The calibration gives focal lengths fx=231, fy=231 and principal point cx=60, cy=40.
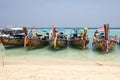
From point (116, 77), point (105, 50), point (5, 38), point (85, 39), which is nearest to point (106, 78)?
point (116, 77)

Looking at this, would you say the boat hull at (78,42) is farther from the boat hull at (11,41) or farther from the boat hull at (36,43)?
the boat hull at (11,41)

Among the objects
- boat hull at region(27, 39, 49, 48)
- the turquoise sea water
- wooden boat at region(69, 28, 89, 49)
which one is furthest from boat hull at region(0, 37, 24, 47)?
wooden boat at region(69, 28, 89, 49)

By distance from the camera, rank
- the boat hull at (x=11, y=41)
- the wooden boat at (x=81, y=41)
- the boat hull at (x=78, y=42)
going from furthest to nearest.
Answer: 1. the boat hull at (x=11, y=41)
2. the boat hull at (x=78, y=42)
3. the wooden boat at (x=81, y=41)

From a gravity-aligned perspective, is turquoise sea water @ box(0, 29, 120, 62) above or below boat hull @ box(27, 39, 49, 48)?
below

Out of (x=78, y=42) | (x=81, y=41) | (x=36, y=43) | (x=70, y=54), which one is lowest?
(x=70, y=54)

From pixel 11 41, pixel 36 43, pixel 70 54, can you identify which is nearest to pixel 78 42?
pixel 70 54

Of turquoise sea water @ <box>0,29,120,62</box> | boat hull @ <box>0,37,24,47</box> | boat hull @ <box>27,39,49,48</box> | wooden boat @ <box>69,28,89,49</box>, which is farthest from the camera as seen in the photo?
boat hull @ <box>0,37,24,47</box>

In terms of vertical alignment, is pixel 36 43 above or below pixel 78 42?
below

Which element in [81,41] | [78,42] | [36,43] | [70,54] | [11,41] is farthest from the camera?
[11,41]

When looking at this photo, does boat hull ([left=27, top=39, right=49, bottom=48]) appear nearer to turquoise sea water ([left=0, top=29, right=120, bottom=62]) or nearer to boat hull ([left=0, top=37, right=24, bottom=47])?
turquoise sea water ([left=0, top=29, right=120, bottom=62])

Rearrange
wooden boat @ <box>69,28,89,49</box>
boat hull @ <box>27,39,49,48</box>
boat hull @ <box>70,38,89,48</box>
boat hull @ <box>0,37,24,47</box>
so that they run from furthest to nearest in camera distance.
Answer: boat hull @ <box>0,37,24,47</box> < boat hull @ <box>27,39,49,48</box> < boat hull @ <box>70,38,89,48</box> < wooden boat @ <box>69,28,89,49</box>

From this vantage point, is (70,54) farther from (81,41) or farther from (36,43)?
(36,43)

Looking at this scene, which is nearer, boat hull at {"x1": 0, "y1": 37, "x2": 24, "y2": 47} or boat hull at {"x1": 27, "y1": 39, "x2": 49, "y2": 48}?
boat hull at {"x1": 27, "y1": 39, "x2": 49, "y2": 48}

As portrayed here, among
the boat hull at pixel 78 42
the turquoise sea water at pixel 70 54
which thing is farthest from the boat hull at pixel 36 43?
the boat hull at pixel 78 42
